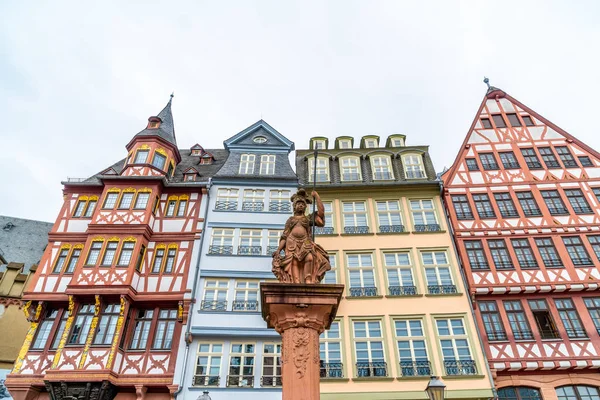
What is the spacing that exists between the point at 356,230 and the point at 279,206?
431 centimetres

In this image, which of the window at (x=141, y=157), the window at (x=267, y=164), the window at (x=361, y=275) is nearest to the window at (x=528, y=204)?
the window at (x=361, y=275)

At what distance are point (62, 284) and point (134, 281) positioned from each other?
3.41m

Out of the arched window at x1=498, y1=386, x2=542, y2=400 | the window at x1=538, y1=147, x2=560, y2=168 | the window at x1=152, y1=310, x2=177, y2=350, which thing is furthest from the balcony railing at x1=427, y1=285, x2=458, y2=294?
the window at x1=152, y1=310, x2=177, y2=350

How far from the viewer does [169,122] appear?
86.1ft

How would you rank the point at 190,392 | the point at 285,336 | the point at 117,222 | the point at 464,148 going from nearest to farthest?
the point at 285,336 < the point at 190,392 < the point at 117,222 < the point at 464,148

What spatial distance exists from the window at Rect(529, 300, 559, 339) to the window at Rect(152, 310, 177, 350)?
52.6 feet

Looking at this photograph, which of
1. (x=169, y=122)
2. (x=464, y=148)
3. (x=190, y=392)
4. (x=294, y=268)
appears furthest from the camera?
(x=169, y=122)

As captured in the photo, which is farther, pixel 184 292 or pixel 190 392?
pixel 184 292

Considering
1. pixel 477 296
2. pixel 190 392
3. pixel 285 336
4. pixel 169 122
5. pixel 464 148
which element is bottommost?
pixel 285 336

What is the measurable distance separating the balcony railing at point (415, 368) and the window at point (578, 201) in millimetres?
10964

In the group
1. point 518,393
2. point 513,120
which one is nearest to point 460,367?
point 518,393

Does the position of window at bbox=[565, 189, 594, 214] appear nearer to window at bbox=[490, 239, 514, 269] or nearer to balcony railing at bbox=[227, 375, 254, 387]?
window at bbox=[490, 239, 514, 269]

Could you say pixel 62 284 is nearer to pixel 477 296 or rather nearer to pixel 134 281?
pixel 134 281

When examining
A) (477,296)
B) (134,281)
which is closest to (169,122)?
(134,281)
